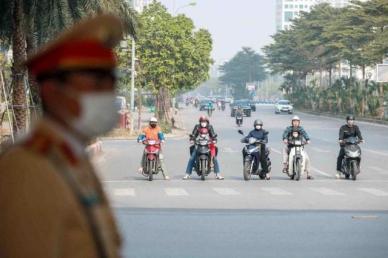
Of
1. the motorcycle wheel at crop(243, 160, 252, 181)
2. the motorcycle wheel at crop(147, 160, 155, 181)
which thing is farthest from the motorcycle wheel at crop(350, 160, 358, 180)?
the motorcycle wheel at crop(147, 160, 155, 181)

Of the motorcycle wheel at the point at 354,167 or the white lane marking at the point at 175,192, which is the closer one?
the white lane marking at the point at 175,192

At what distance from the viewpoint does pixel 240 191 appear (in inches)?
1041

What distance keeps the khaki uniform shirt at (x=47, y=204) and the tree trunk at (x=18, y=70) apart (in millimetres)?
26148

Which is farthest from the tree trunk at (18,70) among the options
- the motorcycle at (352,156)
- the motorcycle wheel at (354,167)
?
the motorcycle wheel at (354,167)

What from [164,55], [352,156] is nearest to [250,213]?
[352,156]

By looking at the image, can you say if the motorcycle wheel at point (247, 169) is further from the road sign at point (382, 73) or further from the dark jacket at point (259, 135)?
the road sign at point (382, 73)

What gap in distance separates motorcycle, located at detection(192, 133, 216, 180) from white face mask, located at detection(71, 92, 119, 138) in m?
26.0

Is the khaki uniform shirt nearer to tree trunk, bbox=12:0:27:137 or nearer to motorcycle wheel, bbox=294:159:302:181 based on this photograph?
tree trunk, bbox=12:0:27:137

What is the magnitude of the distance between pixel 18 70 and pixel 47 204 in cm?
2803

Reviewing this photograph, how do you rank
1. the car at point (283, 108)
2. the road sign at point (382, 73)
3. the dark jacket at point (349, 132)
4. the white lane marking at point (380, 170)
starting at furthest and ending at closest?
the car at point (283, 108), the road sign at point (382, 73), the white lane marking at point (380, 170), the dark jacket at point (349, 132)

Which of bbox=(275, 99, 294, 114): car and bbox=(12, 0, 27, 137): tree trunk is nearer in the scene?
bbox=(12, 0, 27, 137): tree trunk

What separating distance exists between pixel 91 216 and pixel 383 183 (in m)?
26.3

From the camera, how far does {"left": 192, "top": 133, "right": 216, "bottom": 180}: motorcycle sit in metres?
30.1

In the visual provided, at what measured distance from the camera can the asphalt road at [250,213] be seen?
15.8 m
